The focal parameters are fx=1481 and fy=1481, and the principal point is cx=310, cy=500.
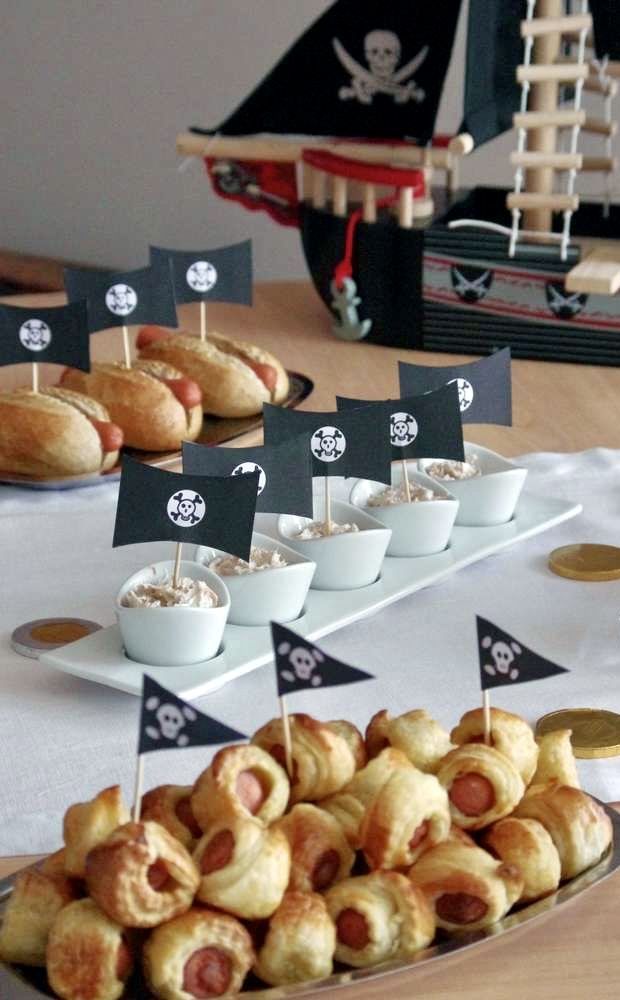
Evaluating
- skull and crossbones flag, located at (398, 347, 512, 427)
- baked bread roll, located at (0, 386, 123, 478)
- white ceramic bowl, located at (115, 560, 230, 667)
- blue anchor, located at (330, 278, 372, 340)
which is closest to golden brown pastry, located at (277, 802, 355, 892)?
white ceramic bowl, located at (115, 560, 230, 667)

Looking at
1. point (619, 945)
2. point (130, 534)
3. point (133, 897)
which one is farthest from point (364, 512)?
point (133, 897)

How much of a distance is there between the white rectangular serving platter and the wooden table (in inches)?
9.3

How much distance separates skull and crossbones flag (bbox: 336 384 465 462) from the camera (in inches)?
56.1

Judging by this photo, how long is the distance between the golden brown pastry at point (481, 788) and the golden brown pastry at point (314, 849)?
0.25 feet

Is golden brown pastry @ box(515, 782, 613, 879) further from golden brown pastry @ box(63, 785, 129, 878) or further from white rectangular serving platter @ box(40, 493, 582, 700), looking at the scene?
white rectangular serving platter @ box(40, 493, 582, 700)

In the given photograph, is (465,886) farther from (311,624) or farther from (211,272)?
(211,272)

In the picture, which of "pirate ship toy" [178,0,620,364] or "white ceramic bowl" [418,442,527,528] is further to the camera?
"pirate ship toy" [178,0,620,364]

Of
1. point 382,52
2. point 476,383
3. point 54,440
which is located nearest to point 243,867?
point 476,383

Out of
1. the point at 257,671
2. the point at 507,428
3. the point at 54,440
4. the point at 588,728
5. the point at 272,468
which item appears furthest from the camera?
the point at 507,428

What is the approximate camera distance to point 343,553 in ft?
4.44

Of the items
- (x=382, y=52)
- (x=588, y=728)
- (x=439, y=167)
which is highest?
(x=382, y=52)

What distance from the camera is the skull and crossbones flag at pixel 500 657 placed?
2.93 ft

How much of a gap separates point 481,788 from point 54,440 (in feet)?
3.21

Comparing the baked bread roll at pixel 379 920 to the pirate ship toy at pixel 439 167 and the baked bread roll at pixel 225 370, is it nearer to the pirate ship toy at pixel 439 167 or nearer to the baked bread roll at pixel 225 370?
the baked bread roll at pixel 225 370
